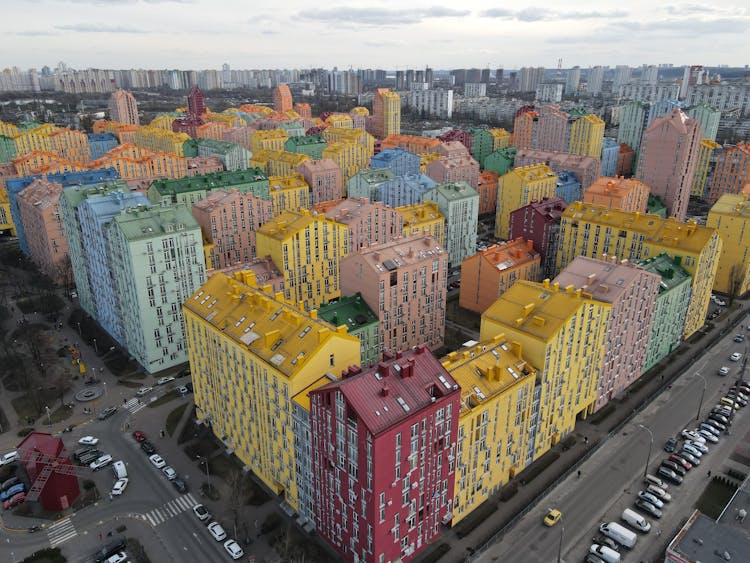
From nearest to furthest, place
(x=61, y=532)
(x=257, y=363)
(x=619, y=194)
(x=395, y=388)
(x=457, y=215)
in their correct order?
(x=395, y=388), (x=257, y=363), (x=61, y=532), (x=619, y=194), (x=457, y=215)

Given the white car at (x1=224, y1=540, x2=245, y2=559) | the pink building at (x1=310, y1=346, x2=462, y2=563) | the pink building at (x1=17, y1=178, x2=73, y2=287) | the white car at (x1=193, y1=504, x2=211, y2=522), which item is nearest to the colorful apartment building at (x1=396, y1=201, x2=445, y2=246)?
the pink building at (x1=310, y1=346, x2=462, y2=563)

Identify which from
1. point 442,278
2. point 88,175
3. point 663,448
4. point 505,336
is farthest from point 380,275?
point 88,175

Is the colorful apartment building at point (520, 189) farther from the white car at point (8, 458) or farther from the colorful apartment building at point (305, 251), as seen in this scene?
the white car at point (8, 458)

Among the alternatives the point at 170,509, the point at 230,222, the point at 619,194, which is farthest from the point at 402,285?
the point at 619,194

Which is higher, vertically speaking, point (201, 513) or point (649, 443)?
point (649, 443)

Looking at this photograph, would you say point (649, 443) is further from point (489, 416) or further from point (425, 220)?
point (425, 220)

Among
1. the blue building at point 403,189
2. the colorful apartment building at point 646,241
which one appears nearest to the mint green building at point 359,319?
the colorful apartment building at point 646,241
